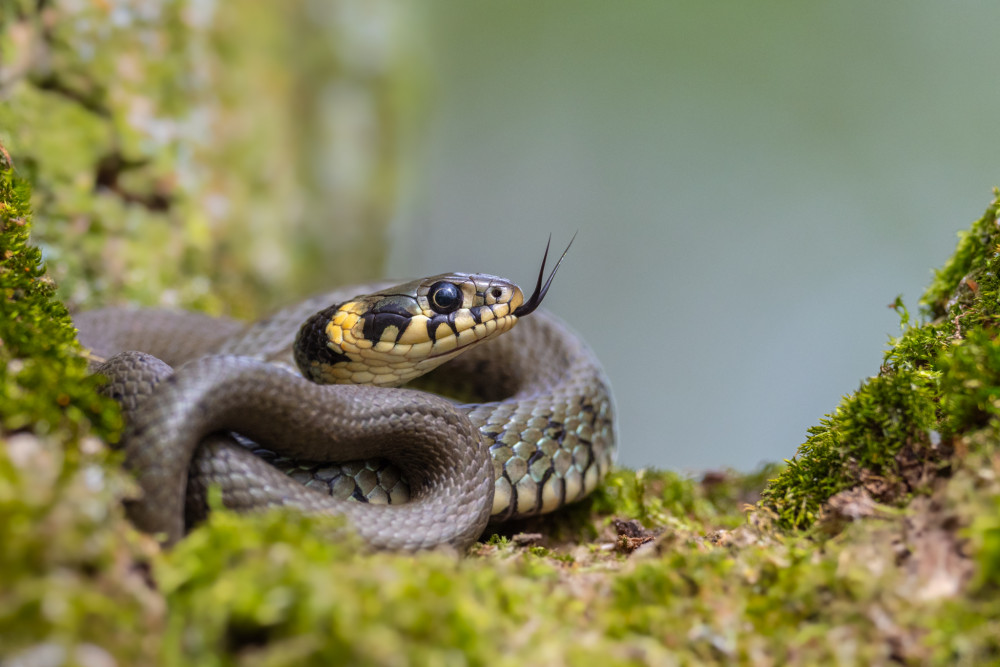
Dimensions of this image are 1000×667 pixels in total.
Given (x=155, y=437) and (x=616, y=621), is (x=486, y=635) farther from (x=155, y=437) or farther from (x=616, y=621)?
(x=155, y=437)

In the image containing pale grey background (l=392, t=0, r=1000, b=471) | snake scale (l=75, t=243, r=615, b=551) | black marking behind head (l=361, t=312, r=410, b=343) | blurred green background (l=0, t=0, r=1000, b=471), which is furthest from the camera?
pale grey background (l=392, t=0, r=1000, b=471)

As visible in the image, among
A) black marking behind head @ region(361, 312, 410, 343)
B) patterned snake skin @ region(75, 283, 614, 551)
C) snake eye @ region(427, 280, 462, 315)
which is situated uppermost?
snake eye @ region(427, 280, 462, 315)

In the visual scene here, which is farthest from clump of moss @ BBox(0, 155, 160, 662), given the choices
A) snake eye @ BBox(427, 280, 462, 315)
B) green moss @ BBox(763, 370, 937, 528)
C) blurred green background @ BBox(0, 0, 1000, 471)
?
blurred green background @ BBox(0, 0, 1000, 471)

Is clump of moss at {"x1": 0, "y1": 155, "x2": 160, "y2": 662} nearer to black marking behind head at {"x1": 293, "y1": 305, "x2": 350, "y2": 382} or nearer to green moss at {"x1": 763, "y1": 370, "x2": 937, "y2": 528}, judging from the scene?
black marking behind head at {"x1": 293, "y1": 305, "x2": 350, "y2": 382}

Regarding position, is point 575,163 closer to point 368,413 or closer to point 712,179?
point 712,179

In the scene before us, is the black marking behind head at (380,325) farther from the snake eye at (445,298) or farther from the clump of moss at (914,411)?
the clump of moss at (914,411)

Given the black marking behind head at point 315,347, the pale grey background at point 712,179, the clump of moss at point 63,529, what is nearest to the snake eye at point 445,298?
the black marking behind head at point 315,347

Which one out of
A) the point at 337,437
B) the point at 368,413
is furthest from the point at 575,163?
the point at 337,437
